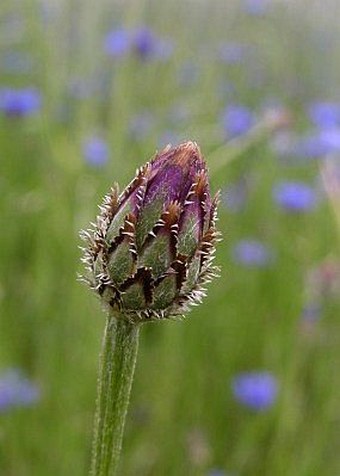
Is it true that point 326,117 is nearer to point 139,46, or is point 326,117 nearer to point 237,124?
point 237,124

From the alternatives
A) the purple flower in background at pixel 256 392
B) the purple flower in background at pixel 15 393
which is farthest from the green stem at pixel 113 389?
the purple flower in background at pixel 256 392

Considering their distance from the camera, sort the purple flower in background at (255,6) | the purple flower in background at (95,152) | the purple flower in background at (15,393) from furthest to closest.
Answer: the purple flower in background at (255,6), the purple flower in background at (95,152), the purple flower in background at (15,393)

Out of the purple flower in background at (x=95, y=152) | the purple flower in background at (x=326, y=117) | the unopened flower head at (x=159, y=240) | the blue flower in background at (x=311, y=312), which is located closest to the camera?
the unopened flower head at (x=159, y=240)

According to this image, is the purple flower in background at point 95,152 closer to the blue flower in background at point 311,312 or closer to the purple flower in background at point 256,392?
the blue flower in background at point 311,312

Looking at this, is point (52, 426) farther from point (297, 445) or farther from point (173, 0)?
point (173, 0)

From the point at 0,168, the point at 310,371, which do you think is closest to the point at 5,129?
the point at 0,168

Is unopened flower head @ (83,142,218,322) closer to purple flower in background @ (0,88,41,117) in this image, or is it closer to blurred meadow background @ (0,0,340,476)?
blurred meadow background @ (0,0,340,476)

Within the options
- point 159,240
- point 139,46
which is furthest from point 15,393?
point 159,240
